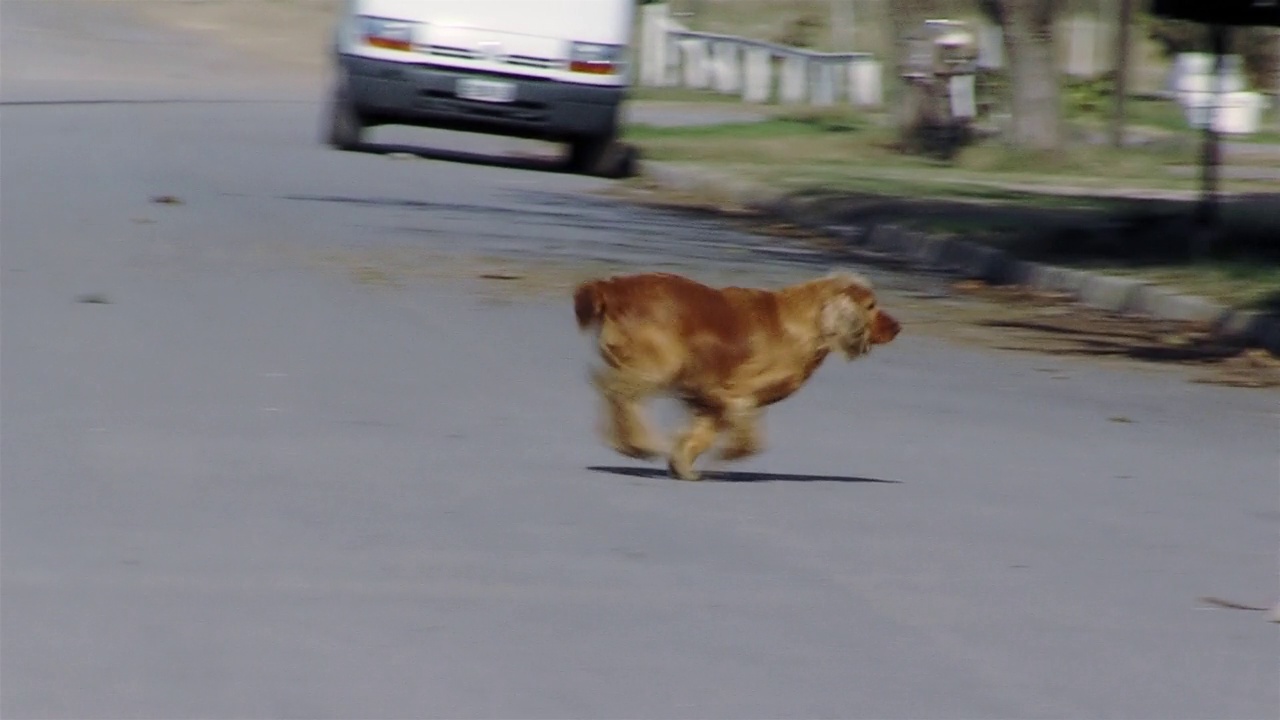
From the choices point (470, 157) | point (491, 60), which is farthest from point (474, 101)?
point (470, 157)

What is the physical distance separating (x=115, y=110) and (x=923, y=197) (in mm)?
9979

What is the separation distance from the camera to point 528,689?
5324 mm

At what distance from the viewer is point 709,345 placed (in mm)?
7613

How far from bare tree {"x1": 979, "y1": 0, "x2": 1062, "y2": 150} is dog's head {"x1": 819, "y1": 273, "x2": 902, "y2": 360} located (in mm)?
16345

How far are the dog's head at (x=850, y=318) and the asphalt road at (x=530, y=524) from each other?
533mm

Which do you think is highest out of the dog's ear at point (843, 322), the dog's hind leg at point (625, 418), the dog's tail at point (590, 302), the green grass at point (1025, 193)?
the dog's tail at point (590, 302)

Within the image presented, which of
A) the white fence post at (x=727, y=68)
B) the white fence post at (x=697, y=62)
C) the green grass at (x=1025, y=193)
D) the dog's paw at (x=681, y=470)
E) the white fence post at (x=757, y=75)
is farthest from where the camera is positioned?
the white fence post at (x=697, y=62)

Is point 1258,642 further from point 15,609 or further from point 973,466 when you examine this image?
point 15,609

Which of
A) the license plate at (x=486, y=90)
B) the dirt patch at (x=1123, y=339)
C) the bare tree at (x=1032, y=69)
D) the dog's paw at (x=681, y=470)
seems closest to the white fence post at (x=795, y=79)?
the bare tree at (x=1032, y=69)

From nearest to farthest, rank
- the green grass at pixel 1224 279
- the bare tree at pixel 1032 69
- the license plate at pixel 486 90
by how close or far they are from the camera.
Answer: the green grass at pixel 1224 279, the license plate at pixel 486 90, the bare tree at pixel 1032 69

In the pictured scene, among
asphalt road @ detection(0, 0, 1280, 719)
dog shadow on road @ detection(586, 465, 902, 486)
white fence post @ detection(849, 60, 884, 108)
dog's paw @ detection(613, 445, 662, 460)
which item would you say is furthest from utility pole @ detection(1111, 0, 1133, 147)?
dog's paw @ detection(613, 445, 662, 460)

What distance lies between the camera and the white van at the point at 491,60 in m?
20.3

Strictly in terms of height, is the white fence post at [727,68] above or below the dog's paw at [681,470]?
above

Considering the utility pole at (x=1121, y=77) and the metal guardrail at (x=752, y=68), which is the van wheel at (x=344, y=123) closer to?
the utility pole at (x=1121, y=77)
